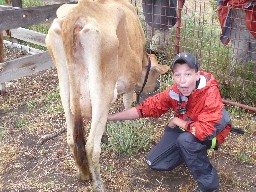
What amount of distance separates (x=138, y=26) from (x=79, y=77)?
1.55 m

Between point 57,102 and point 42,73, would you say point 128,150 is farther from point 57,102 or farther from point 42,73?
point 42,73

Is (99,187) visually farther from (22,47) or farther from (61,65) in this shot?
(22,47)

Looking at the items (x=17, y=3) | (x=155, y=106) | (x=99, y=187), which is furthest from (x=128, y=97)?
(x=17, y=3)

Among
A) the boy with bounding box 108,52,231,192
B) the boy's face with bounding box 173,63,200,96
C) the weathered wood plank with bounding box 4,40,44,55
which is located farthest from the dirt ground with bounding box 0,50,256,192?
the weathered wood plank with bounding box 4,40,44,55

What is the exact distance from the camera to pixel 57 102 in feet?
19.1

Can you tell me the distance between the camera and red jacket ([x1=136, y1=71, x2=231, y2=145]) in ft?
11.4

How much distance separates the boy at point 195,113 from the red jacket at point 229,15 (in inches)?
72.0

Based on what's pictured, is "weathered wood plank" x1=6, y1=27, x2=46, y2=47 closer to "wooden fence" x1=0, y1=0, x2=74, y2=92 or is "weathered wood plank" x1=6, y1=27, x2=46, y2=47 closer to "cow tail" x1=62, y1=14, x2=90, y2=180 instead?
"wooden fence" x1=0, y1=0, x2=74, y2=92

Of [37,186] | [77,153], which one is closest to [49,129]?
[37,186]

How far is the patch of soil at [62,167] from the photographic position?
Result: 398 centimetres

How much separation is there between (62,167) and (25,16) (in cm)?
216

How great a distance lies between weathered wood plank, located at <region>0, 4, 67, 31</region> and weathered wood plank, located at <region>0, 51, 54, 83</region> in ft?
1.79

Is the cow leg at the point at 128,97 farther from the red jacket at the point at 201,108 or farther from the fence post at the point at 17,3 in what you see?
the fence post at the point at 17,3

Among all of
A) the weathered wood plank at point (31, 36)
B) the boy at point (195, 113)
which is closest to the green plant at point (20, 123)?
the weathered wood plank at point (31, 36)
